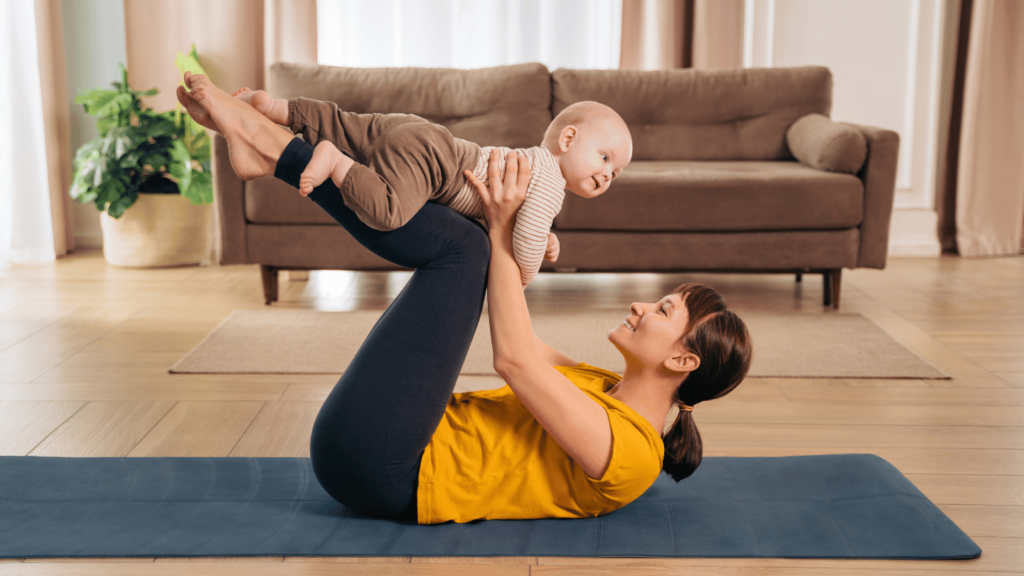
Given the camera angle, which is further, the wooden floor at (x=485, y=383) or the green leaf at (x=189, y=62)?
the green leaf at (x=189, y=62)

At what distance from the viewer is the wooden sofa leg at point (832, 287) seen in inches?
121

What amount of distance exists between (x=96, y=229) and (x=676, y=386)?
3905 mm

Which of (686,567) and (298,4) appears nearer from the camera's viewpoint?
(686,567)

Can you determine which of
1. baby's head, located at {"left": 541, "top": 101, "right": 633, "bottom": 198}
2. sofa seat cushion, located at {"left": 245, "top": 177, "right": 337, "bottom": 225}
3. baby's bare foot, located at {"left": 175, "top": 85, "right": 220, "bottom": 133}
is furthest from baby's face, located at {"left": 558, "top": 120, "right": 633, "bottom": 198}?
sofa seat cushion, located at {"left": 245, "top": 177, "right": 337, "bottom": 225}

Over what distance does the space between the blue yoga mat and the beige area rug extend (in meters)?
0.75

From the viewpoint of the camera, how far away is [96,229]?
4.28 m

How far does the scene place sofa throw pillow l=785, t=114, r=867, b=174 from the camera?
9.70 ft

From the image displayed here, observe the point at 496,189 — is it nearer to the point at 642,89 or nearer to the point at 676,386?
the point at 676,386

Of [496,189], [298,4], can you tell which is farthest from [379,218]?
[298,4]

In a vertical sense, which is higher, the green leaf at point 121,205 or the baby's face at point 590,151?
the baby's face at point 590,151

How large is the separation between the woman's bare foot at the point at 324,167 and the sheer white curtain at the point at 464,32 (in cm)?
323

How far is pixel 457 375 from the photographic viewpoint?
48.9 inches

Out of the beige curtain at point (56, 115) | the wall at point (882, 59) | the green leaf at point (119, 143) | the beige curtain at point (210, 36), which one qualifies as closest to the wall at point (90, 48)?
the beige curtain at point (56, 115)

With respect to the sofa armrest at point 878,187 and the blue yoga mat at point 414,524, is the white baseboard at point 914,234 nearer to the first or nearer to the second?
the sofa armrest at point 878,187
